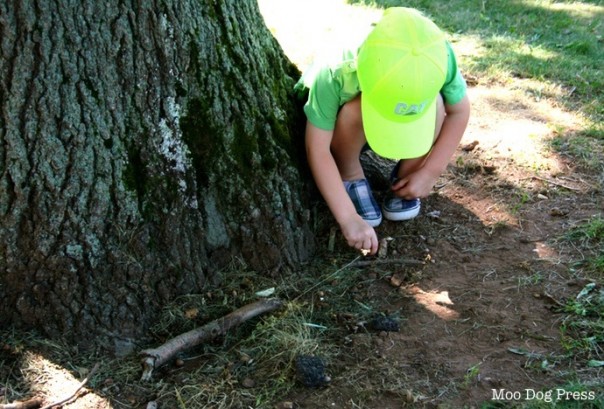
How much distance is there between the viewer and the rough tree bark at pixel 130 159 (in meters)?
2.10

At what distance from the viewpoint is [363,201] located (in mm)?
2902

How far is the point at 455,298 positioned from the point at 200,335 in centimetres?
98

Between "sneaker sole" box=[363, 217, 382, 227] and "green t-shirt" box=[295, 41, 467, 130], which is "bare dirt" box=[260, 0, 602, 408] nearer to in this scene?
"sneaker sole" box=[363, 217, 382, 227]

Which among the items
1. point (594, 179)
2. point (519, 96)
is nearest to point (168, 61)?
point (594, 179)

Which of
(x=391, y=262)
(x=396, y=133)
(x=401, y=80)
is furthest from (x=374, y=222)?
(x=401, y=80)

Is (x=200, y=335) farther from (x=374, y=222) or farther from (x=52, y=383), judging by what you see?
(x=374, y=222)

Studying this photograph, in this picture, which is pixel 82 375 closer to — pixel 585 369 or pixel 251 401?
pixel 251 401

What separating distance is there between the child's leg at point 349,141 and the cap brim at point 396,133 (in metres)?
0.16

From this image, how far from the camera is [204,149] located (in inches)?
95.6

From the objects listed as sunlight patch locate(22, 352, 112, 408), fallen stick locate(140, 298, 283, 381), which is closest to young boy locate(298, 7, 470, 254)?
fallen stick locate(140, 298, 283, 381)

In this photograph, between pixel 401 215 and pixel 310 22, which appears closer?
pixel 401 215

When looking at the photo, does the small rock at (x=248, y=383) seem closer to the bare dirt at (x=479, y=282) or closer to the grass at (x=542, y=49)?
the bare dirt at (x=479, y=282)

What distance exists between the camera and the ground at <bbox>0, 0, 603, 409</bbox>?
7.25 feet

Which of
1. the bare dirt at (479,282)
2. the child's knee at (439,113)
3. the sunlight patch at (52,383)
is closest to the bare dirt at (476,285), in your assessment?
the bare dirt at (479,282)
